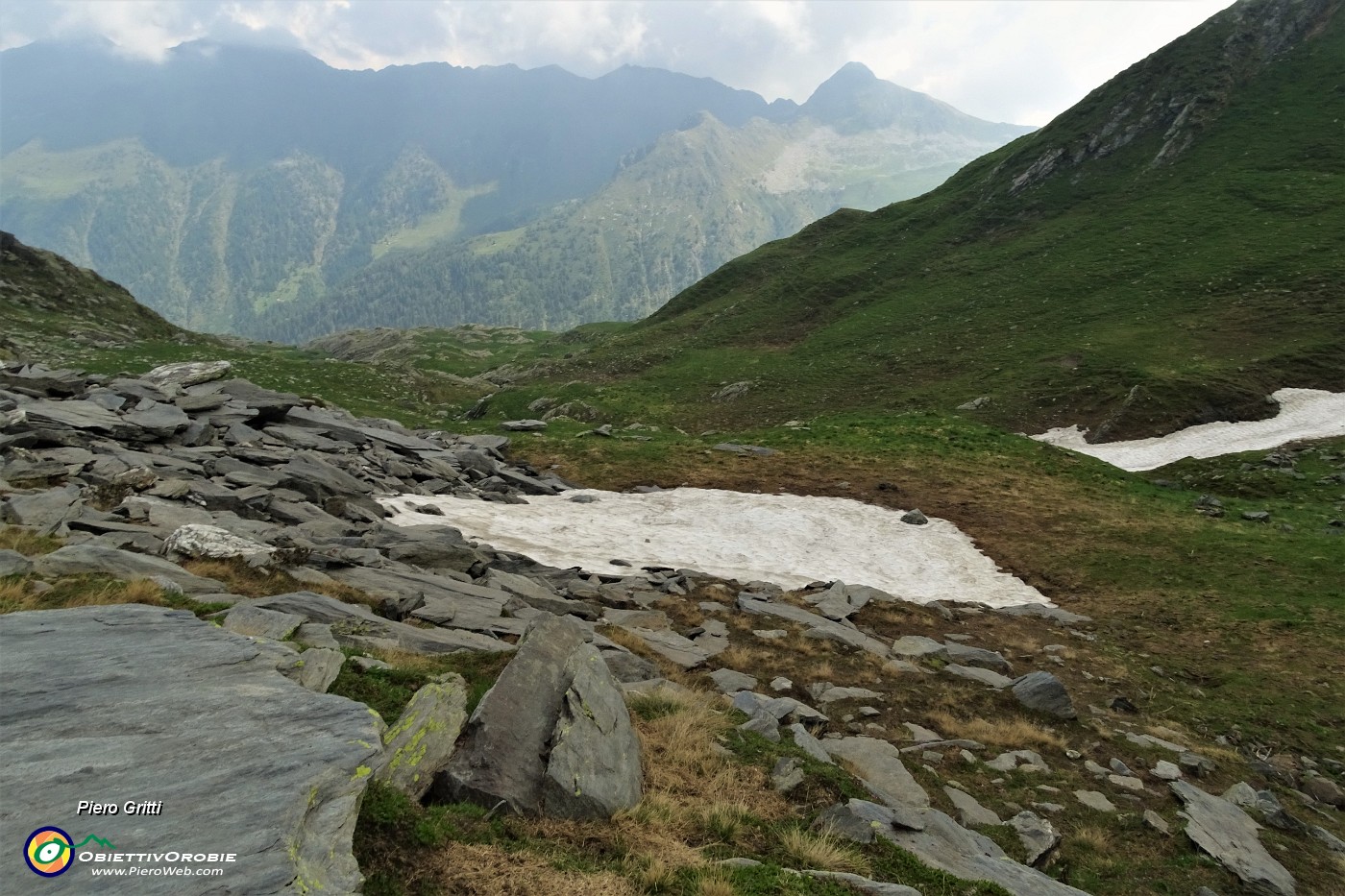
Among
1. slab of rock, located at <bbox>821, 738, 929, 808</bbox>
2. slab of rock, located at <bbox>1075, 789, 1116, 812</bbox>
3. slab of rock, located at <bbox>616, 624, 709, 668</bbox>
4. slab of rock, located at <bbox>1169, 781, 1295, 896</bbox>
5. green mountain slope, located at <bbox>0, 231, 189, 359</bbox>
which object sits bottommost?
slab of rock, located at <bbox>1169, 781, 1295, 896</bbox>

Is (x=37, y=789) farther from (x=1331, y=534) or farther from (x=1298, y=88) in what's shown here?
(x=1298, y=88)

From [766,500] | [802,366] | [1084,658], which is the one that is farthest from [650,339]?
[1084,658]

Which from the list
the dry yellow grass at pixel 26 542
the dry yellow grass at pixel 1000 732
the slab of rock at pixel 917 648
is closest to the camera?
the dry yellow grass at pixel 26 542

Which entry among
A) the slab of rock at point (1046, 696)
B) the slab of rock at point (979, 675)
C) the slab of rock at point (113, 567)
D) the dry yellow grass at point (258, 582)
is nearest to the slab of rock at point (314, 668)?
the slab of rock at point (113, 567)

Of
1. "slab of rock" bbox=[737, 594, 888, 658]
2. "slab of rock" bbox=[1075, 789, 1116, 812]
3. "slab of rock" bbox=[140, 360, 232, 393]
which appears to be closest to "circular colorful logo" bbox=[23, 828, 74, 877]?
"slab of rock" bbox=[1075, 789, 1116, 812]

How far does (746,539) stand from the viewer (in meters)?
26.3

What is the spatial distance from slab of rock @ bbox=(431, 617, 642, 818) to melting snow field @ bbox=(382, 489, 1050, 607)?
37.7ft

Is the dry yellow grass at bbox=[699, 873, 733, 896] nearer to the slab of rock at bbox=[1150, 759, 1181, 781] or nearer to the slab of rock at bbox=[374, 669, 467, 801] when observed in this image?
the slab of rock at bbox=[374, 669, 467, 801]

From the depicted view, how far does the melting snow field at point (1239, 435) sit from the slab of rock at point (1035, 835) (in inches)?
1306

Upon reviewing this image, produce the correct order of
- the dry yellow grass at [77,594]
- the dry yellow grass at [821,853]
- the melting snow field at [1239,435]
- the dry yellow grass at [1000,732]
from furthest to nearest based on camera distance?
1. the melting snow field at [1239,435]
2. the dry yellow grass at [1000,732]
3. the dry yellow grass at [77,594]
4. the dry yellow grass at [821,853]

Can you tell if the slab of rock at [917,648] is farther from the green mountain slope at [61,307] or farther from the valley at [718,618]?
the green mountain slope at [61,307]

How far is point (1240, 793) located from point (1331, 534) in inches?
748

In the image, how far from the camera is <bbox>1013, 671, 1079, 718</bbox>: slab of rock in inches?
578

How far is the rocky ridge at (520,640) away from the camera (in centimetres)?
816
